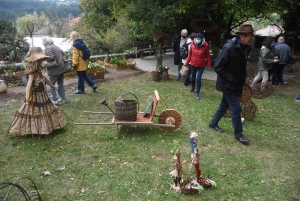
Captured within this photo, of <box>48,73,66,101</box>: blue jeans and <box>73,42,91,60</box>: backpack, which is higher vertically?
<box>73,42,91,60</box>: backpack

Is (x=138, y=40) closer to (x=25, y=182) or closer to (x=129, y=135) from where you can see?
(x=129, y=135)

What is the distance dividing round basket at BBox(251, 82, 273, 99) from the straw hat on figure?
5947mm

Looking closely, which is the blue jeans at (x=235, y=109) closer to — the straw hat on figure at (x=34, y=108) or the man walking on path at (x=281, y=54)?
the straw hat on figure at (x=34, y=108)

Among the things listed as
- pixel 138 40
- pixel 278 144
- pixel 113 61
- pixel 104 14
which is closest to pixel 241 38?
pixel 278 144

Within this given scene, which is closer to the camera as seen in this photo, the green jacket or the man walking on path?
the green jacket

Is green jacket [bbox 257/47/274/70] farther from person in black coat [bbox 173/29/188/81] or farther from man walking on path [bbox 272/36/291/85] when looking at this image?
person in black coat [bbox 173/29/188/81]

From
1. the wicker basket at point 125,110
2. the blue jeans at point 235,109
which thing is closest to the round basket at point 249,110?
the blue jeans at point 235,109

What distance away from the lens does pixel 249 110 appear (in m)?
5.79

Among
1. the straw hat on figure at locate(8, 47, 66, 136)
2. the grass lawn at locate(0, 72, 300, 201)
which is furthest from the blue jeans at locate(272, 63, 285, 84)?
the straw hat on figure at locate(8, 47, 66, 136)

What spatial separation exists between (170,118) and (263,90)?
392 centimetres

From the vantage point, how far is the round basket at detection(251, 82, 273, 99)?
7480 mm

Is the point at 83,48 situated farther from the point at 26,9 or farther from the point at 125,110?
the point at 26,9

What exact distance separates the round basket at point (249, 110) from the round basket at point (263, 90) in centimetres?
196

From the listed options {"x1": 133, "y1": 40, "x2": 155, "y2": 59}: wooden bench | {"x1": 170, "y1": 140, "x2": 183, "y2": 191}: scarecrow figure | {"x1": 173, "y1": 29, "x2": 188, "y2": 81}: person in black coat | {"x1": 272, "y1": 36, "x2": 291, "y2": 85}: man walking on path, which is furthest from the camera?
{"x1": 133, "y1": 40, "x2": 155, "y2": 59}: wooden bench
